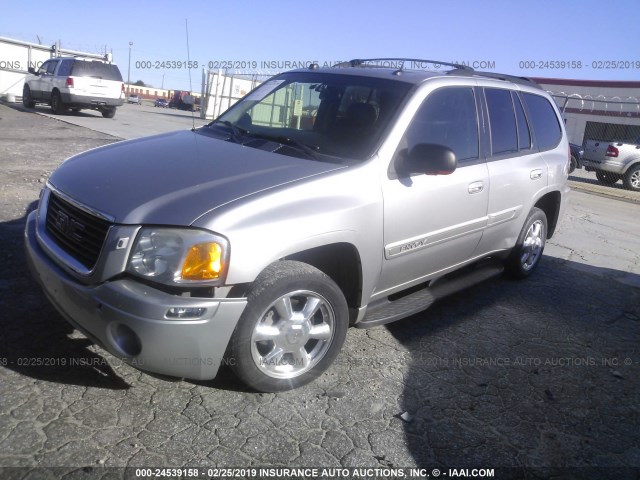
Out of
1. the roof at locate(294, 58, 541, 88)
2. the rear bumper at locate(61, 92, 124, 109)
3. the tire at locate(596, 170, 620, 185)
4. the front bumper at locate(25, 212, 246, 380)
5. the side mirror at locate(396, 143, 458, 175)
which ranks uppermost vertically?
the roof at locate(294, 58, 541, 88)

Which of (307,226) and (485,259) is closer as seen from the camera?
(307,226)

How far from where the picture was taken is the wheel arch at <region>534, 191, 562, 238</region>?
5.57m

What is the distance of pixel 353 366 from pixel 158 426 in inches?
50.2

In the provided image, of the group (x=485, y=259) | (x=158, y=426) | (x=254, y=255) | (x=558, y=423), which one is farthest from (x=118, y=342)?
(x=485, y=259)

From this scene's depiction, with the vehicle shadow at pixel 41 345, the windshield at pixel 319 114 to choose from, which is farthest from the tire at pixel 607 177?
the vehicle shadow at pixel 41 345

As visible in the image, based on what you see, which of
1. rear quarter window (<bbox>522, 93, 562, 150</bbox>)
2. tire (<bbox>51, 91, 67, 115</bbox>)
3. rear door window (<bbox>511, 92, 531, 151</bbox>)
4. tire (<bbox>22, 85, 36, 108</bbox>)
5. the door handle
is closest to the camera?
the door handle

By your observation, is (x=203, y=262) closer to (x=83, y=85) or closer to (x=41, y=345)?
(x=41, y=345)

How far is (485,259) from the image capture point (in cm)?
493

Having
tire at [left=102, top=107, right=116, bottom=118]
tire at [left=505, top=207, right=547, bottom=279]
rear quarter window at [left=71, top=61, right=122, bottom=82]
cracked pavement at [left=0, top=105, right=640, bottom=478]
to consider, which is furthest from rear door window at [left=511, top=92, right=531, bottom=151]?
tire at [left=102, top=107, right=116, bottom=118]

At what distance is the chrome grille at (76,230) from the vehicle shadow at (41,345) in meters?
0.67

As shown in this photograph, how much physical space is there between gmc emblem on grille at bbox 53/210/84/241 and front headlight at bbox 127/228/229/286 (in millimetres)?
459

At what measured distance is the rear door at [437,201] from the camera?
3451 millimetres

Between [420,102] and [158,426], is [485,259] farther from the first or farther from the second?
[158,426]

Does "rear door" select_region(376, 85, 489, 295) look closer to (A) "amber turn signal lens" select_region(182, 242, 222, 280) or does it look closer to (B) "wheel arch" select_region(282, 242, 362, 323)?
(B) "wheel arch" select_region(282, 242, 362, 323)
